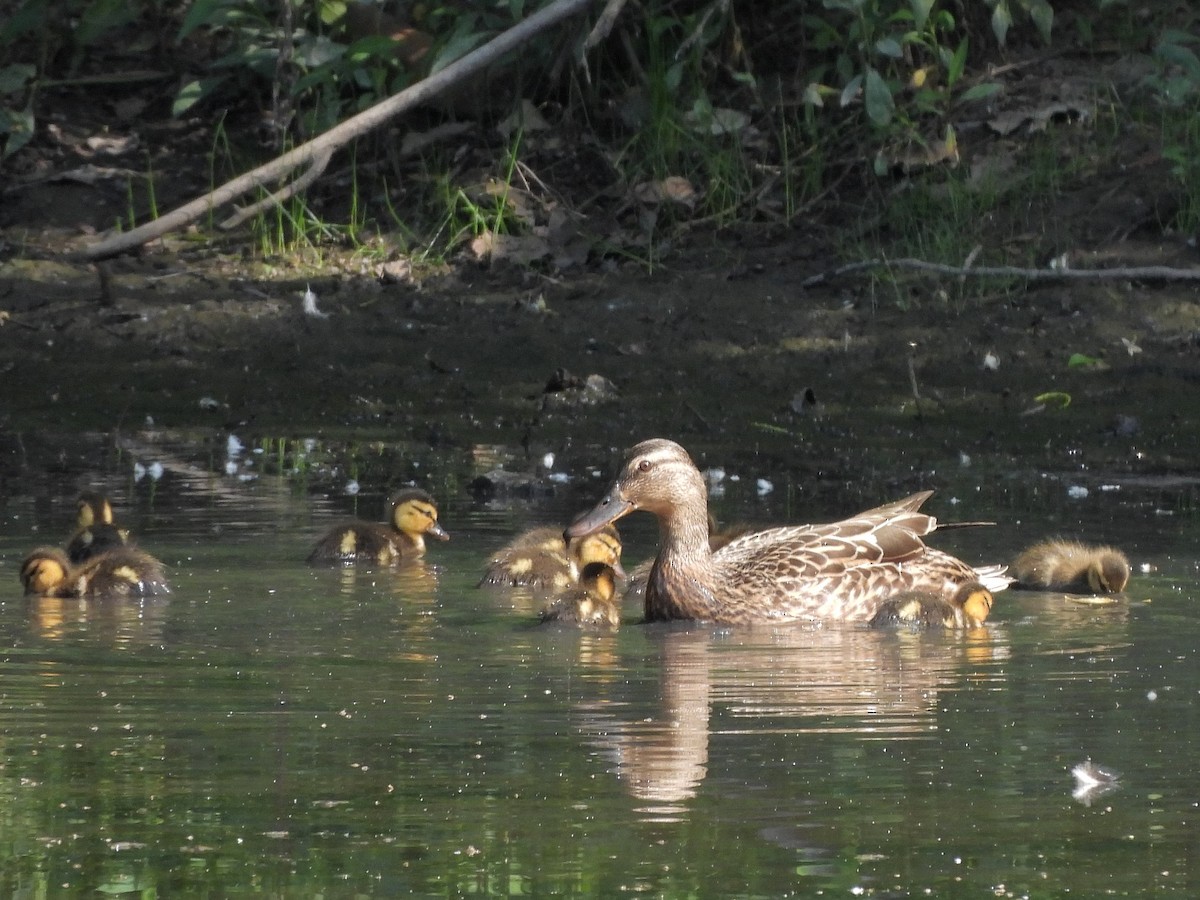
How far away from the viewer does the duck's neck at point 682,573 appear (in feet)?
26.9

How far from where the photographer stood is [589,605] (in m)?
7.85

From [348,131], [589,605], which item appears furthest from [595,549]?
[348,131]

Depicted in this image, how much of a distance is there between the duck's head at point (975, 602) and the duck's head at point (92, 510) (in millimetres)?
3450

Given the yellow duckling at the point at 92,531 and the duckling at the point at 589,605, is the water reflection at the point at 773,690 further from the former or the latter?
the yellow duckling at the point at 92,531

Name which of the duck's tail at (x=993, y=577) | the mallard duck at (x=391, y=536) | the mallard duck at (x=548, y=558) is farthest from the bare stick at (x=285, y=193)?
the duck's tail at (x=993, y=577)

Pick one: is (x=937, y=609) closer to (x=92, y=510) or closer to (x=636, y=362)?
(x=92, y=510)

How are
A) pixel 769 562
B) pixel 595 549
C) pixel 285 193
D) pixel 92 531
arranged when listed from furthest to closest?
pixel 285 193, pixel 595 549, pixel 92 531, pixel 769 562

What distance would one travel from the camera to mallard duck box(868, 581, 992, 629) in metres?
7.86

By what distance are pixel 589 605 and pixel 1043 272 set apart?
5953 mm

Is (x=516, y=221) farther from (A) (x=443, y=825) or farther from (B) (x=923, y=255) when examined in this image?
(A) (x=443, y=825)

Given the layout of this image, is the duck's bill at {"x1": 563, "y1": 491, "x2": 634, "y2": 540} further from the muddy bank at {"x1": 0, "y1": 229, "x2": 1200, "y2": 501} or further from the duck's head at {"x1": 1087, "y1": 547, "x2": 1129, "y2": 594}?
the muddy bank at {"x1": 0, "y1": 229, "x2": 1200, "y2": 501}

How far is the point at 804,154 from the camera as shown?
46.8 feet

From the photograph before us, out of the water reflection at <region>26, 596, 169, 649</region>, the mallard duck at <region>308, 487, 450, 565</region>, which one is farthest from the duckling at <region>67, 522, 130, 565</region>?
the mallard duck at <region>308, 487, 450, 565</region>

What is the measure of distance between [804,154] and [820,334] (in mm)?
1621
